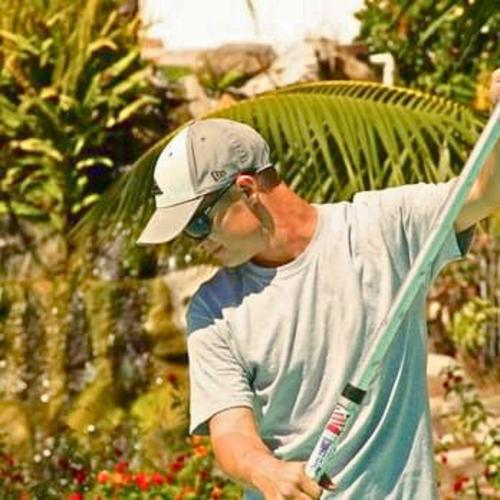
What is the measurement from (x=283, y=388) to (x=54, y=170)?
7749mm

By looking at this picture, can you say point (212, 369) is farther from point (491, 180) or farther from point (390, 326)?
point (491, 180)

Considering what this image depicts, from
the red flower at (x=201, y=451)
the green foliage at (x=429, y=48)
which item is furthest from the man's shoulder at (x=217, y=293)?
the green foliage at (x=429, y=48)

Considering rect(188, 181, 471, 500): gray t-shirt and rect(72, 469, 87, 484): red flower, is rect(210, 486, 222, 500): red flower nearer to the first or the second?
rect(72, 469, 87, 484): red flower

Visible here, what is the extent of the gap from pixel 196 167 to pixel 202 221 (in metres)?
0.11

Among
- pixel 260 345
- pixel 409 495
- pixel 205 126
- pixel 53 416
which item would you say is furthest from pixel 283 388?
pixel 53 416

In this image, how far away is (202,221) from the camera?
384cm

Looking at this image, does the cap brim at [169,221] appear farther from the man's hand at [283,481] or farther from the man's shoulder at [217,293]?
the man's hand at [283,481]

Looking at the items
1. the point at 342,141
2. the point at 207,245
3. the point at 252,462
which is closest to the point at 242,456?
the point at 252,462

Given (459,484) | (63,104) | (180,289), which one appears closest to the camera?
(459,484)

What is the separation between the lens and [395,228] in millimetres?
3881

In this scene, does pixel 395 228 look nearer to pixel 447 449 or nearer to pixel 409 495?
pixel 409 495

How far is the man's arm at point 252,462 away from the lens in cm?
356

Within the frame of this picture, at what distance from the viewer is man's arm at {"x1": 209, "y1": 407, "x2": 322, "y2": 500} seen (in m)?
3.56

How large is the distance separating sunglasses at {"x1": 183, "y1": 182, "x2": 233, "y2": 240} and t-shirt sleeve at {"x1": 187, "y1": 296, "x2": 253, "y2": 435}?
166 millimetres
